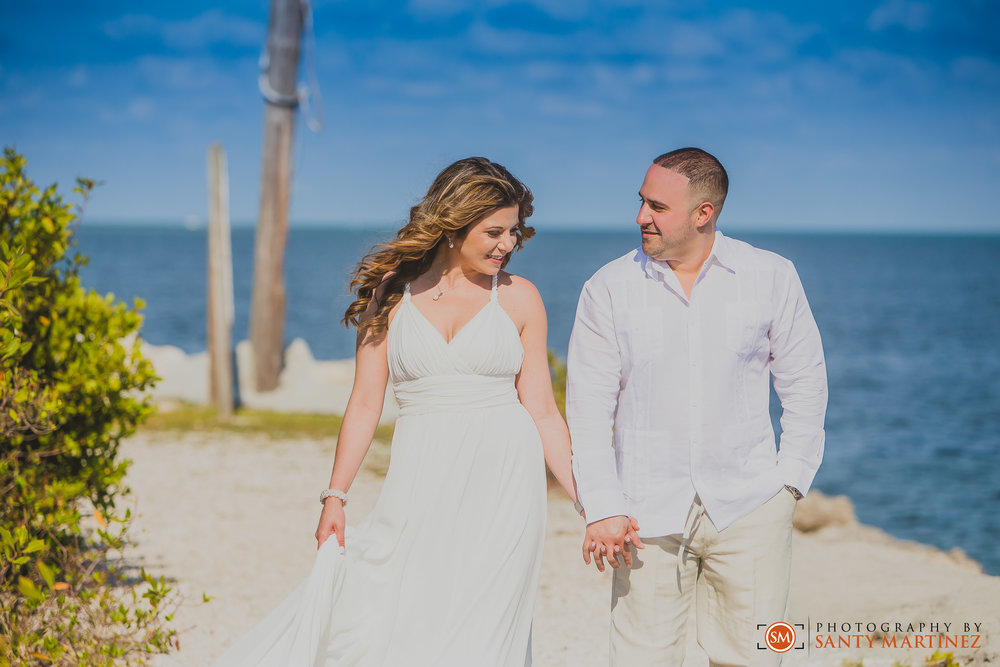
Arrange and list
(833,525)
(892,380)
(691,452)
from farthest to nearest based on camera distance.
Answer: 1. (892,380)
2. (833,525)
3. (691,452)

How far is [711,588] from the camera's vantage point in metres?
3.13

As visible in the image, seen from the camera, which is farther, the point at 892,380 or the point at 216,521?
the point at 892,380

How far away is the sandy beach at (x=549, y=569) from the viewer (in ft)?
15.9

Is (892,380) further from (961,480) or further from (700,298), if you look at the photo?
(700,298)

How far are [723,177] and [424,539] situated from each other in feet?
5.55

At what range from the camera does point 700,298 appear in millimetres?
3053

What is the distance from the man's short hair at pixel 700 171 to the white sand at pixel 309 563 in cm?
270

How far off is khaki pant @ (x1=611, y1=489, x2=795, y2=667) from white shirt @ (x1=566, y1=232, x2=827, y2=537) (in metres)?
0.08

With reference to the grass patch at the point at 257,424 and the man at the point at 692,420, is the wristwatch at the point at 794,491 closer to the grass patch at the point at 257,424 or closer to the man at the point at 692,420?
the man at the point at 692,420

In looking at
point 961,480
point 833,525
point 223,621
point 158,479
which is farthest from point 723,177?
point 961,480

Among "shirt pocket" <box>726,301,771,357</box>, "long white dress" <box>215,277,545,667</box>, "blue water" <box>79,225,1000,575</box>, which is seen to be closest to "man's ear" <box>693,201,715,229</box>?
"shirt pocket" <box>726,301,771,357</box>

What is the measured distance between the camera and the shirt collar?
308cm

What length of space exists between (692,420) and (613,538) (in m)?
0.49

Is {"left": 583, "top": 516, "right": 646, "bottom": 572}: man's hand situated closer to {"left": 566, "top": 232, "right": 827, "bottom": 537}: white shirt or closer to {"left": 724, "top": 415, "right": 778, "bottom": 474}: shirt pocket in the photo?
{"left": 566, "top": 232, "right": 827, "bottom": 537}: white shirt
